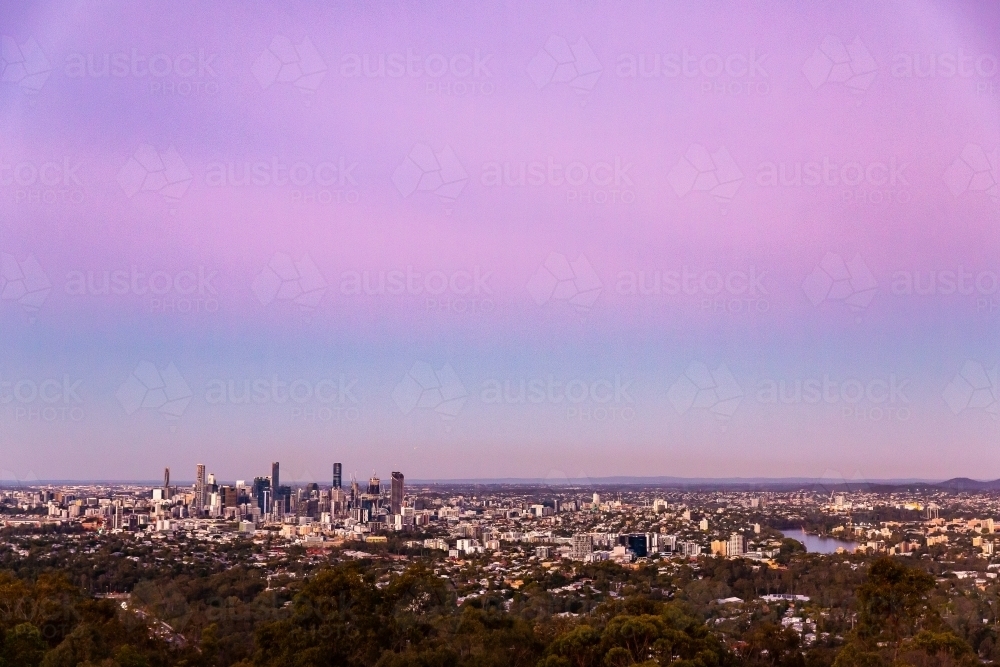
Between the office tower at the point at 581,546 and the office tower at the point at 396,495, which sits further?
the office tower at the point at 396,495

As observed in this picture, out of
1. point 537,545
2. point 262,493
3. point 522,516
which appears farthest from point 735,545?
point 262,493

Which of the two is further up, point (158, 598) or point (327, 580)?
point (327, 580)

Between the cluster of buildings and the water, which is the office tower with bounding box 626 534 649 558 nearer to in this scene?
the cluster of buildings

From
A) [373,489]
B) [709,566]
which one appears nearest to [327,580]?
[709,566]

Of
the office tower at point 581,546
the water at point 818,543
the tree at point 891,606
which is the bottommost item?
the office tower at point 581,546

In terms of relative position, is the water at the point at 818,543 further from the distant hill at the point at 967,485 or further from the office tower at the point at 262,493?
the office tower at the point at 262,493

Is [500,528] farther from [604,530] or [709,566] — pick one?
[709,566]

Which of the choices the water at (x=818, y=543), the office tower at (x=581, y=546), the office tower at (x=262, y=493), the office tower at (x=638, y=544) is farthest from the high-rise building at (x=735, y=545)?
the office tower at (x=262, y=493)
